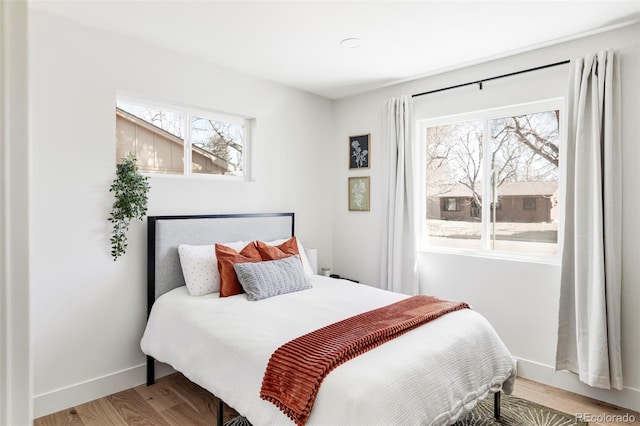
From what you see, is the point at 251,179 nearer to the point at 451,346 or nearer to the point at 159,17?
the point at 159,17

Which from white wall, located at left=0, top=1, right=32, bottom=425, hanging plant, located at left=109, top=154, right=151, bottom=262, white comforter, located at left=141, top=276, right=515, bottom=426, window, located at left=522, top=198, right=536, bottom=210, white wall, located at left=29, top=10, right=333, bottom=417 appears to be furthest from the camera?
window, located at left=522, top=198, right=536, bottom=210

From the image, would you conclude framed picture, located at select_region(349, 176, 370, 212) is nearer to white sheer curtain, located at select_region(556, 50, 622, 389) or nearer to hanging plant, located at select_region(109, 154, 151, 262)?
white sheer curtain, located at select_region(556, 50, 622, 389)

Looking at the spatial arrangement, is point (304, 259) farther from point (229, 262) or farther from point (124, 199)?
point (124, 199)

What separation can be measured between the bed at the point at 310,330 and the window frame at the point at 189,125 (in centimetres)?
43

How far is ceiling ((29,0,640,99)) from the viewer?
2316 millimetres

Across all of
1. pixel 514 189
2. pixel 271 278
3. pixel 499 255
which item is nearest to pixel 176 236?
pixel 271 278

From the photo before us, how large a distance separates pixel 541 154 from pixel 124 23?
10.5 feet

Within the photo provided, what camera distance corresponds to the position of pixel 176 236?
9.72ft

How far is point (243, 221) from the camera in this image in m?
3.42

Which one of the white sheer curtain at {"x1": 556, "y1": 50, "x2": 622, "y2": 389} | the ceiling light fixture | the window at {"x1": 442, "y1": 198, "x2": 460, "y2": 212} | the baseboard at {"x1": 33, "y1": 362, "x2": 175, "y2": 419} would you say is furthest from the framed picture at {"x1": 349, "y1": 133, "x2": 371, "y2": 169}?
the baseboard at {"x1": 33, "y1": 362, "x2": 175, "y2": 419}

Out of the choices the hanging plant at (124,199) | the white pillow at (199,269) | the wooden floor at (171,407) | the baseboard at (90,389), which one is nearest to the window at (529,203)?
the wooden floor at (171,407)

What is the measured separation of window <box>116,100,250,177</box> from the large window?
1.80 metres

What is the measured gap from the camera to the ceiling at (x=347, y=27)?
2.32 meters

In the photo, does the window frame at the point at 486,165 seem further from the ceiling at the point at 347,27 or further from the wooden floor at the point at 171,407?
the wooden floor at the point at 171,407
